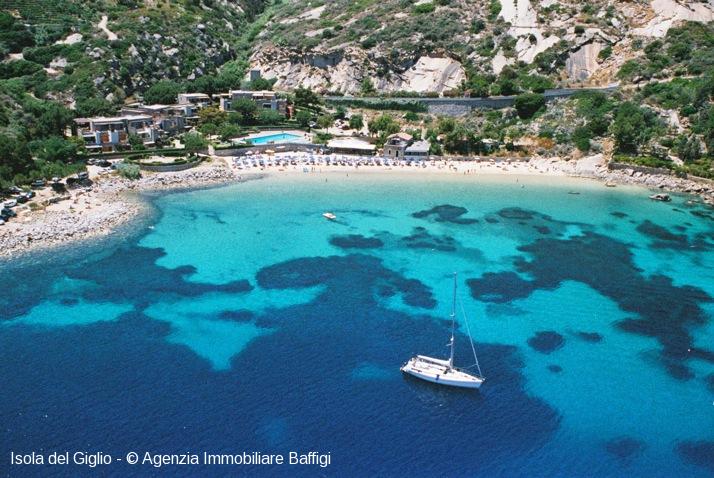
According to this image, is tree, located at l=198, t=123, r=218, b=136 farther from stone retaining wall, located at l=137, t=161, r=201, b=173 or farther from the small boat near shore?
the small boat near shore

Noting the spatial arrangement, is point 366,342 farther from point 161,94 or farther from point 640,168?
point 161,94

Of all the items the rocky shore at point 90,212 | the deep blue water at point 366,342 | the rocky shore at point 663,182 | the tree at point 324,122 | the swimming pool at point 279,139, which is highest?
the tree at point 324,122

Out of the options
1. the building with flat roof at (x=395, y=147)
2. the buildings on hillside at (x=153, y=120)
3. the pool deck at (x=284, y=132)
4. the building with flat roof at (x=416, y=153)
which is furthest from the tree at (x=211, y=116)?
the building with flat roof at (x=416, y=153)

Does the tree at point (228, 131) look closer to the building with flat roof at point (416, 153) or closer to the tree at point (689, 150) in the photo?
the building with flat roof at point (416, 153)

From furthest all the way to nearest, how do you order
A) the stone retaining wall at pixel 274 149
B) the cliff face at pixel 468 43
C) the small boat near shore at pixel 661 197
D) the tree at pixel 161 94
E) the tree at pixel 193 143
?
the cliff face at pixel 468 43, the tree at pixel 161 94, the stone retaining wall at pixel 274 149, the tree at pixel 193 143, the small boat near shore at pixel 661 197

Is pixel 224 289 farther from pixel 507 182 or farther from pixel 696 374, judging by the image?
pixel 507 182

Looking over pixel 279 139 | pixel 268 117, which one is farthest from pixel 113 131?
pixel 268 117
